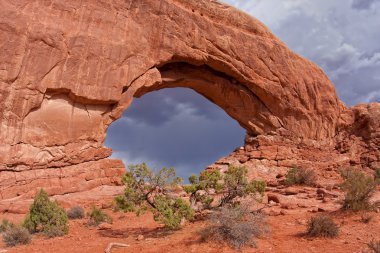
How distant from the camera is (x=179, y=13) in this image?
1861cm

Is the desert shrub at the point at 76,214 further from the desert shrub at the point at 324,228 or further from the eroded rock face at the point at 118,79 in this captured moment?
the desert shrub at the point at 324,228

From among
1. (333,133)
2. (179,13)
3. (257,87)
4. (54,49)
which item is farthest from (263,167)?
(54,49)

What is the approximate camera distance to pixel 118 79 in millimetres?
16734

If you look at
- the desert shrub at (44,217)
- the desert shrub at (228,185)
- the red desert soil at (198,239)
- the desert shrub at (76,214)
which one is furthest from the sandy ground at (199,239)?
the desert shrub at (76,214)

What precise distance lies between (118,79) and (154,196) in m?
8.84

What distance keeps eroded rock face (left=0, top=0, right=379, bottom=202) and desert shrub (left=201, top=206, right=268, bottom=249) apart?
915 cm

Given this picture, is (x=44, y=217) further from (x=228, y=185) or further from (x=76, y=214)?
(x=228, y=185)

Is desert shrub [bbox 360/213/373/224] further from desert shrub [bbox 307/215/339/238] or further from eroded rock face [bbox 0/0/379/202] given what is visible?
eroded rock face [bbox 0/0/379/202]

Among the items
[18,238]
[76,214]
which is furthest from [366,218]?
[76,214]

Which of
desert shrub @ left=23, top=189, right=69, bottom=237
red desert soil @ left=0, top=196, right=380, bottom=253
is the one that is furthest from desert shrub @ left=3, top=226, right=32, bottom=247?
desert shrub @ left=23, top=189, right=69, bottom=237

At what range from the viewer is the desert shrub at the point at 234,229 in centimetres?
691

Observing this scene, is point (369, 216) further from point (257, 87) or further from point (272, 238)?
point (257, 87)

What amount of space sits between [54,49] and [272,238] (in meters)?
11.7

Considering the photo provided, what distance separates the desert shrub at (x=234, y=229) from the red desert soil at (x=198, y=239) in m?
0.16
